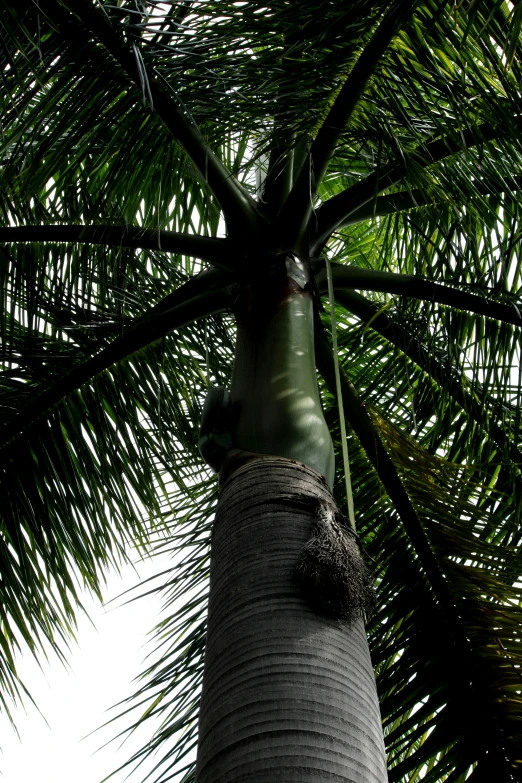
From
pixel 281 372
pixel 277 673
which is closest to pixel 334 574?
pixel 277 673

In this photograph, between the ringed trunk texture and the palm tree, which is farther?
the palm tree

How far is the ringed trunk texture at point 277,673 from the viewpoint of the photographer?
1440mm

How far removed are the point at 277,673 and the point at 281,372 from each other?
44.9 inches

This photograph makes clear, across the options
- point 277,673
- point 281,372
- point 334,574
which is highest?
point 281,372

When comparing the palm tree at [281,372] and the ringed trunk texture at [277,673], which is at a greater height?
the palm tree at [281,372]

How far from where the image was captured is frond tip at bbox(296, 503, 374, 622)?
5.81 feet

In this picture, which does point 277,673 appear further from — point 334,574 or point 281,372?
point 281,372

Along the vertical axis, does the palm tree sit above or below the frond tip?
above

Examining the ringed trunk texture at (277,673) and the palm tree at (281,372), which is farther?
the palm tree at (281,372)

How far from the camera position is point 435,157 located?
324 cm

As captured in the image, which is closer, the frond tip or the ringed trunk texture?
the ringed trunk texture

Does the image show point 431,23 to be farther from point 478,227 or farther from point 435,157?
point 478,227

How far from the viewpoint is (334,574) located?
5.95ft

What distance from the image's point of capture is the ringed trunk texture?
144 cm
